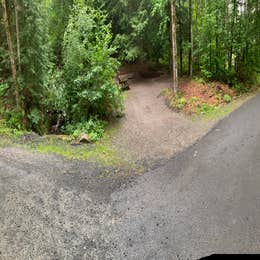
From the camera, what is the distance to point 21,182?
7.75m

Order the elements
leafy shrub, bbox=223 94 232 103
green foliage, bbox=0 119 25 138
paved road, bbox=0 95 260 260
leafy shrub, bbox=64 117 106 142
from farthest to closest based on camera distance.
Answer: leafy shrub, bbox=223 94 232 103 < leafy shrub, bbox=64 117 106 142 < green foliage, bbox=0 119 25 138 < paved road, bbox=0 95 260 260

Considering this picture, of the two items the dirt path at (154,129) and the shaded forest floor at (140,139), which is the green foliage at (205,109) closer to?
the shaded forest floor at (140,139)

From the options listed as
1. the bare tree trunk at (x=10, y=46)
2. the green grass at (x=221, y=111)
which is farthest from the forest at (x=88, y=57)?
the green grass at (x=221, y=111)

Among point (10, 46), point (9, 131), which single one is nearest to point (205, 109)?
point (9, 131)

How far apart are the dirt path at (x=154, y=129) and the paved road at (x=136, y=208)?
918 millimetres

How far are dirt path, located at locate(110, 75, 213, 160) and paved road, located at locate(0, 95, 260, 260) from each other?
92 centimetres

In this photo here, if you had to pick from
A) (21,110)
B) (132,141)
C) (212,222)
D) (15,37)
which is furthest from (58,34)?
(212,222)

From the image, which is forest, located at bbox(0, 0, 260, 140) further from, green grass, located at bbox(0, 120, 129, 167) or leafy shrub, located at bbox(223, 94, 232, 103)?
leafy shrub, located at bbox(223, 94, 232, 103)

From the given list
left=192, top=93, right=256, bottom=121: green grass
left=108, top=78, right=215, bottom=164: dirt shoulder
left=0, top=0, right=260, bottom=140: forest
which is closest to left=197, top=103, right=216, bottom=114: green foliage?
left=192, top=93, right=256, bottom=121: green grass

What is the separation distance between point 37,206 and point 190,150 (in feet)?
16.7

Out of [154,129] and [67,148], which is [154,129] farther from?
[67,148]

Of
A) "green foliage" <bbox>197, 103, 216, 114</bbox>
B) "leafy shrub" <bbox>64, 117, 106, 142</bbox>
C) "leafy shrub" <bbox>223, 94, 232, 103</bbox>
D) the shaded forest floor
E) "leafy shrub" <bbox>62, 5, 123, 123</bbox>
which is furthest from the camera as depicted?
"leafy shrub" <bbox>223, 94, 232, 103</bbox>

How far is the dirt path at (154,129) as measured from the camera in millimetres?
10188

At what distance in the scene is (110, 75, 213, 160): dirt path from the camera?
10188 mm
